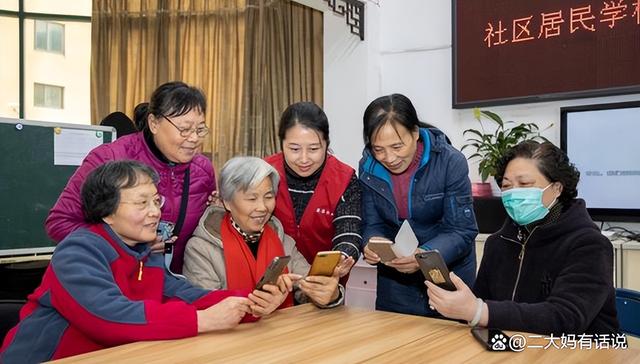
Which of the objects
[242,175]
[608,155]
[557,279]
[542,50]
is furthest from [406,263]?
[542,50]

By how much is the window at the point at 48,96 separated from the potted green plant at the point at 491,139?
3997 mm

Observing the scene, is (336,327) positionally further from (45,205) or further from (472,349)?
(45,205)

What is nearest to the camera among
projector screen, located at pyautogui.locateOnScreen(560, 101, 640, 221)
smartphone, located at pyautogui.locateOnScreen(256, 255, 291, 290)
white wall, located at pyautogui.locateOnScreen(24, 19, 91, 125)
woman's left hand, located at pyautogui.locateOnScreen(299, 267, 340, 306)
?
smartphone, located at pyautogui.locateOnScreen(256, 255, 291, 290)

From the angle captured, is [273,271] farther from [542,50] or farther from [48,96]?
[48,96]

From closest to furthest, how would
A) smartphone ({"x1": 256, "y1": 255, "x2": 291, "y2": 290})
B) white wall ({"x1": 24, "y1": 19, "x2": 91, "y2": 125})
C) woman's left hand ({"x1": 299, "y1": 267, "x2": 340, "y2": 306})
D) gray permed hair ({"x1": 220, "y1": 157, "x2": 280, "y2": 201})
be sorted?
smartphone ({"x1": 256, "y1": 255, "x2": 291, "y2": 290}), woman's left hand ({"x1": 299, "y1": 267, "x2": 340, "y2": 306}), gray permed hair ({"x1": 220, "y1": 157, "x2": 280, "y2": 201}), white wall ({"x1": 24, "y1": 19, "x2": 91, "y2": 125})

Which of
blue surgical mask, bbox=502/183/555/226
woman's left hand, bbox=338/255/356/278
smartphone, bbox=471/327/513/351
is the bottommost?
smartphone, bbox=471/327/513/351

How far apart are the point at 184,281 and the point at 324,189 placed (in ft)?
2.02

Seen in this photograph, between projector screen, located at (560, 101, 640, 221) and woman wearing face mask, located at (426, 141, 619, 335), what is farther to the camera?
projector screen, located at (560, 101, 640, 221)

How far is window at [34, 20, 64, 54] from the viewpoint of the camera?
19.2 feet

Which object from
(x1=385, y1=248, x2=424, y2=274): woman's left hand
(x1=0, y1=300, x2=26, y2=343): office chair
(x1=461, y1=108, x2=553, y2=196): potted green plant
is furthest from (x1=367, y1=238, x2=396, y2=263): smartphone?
(x1=461, y1=108, x2=553, y2=196): potted green plant

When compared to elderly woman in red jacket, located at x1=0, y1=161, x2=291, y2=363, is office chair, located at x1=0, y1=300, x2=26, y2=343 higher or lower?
lower

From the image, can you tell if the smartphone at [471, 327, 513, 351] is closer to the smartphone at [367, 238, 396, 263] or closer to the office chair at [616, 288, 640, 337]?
the smartphone at [367, 238, 396, 263]

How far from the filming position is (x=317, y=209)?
2205 mm
